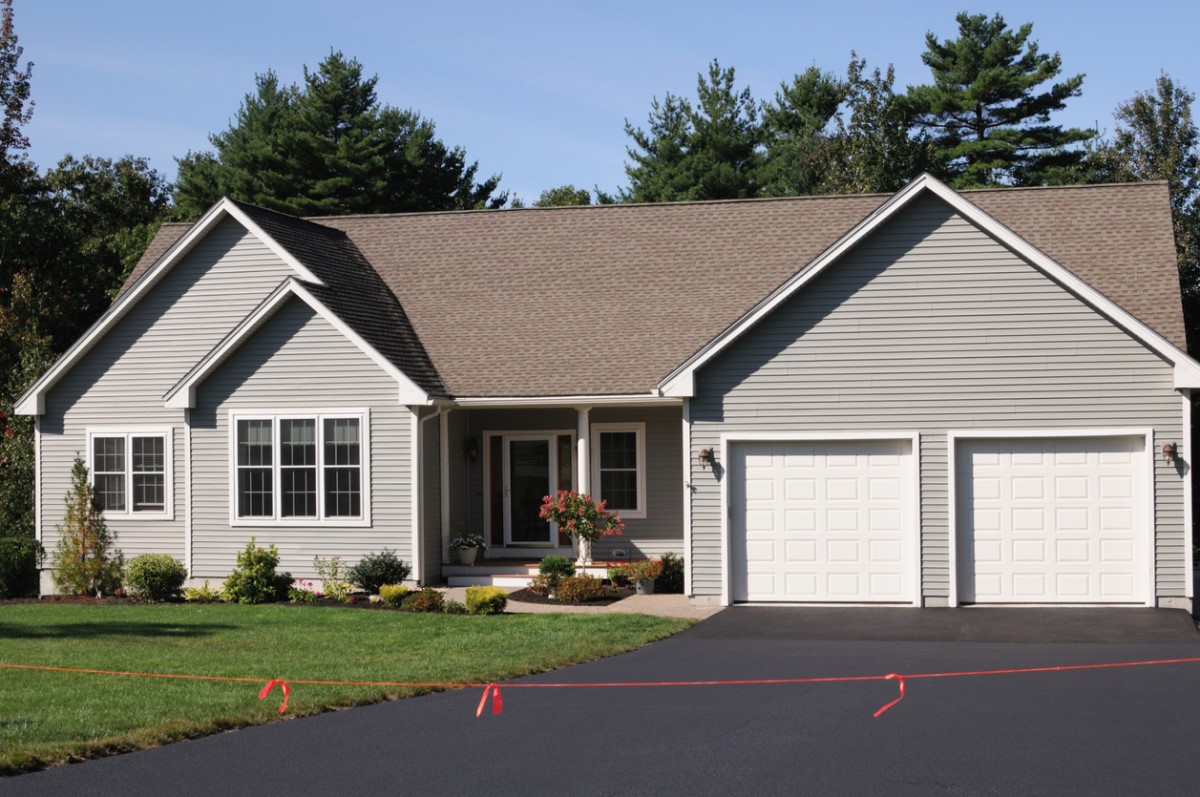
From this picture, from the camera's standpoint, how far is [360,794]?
9.39 m

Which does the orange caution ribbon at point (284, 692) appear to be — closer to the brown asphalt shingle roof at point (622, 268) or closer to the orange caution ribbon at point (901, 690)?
the orange caution ribbon at point (901, 690)

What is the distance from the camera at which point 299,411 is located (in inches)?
912

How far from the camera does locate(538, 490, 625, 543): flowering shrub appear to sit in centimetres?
2228

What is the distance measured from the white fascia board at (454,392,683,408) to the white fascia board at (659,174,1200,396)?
252 centimetres

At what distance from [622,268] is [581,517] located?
17.9ft

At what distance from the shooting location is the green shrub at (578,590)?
67.9ft

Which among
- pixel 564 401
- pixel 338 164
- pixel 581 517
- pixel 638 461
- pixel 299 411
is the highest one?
pixel 338 164

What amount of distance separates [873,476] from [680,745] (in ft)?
32.3

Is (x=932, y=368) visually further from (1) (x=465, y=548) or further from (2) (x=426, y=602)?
(1) (x=465, y=548)

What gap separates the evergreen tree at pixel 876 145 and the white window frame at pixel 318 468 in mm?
19525

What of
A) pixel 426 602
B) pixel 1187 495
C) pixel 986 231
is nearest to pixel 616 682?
pixel 426 602

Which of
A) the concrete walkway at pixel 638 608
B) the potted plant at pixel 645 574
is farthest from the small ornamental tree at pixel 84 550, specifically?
the potted plant at pixel 645 574

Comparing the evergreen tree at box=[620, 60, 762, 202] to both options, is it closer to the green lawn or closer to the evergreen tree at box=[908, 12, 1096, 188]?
the evergreen tree at box=[908, 12, 1096, 188]

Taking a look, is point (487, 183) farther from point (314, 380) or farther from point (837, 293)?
point (837, 293)
